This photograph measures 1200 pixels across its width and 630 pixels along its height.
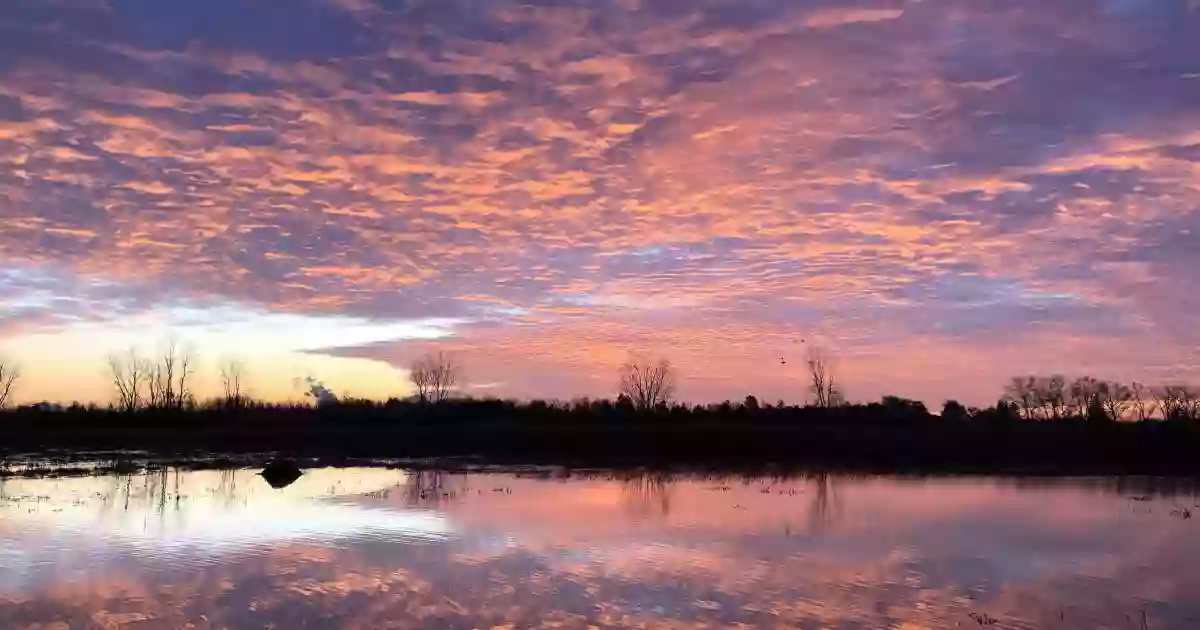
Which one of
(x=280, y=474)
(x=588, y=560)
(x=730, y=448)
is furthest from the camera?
(x=730, y=448)

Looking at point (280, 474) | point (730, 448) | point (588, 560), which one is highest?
point (730, 448)

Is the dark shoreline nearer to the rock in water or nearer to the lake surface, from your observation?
the rock in water

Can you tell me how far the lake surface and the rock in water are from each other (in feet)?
9.57

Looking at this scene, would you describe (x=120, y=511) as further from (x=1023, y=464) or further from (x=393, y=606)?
(x=1023, y=464)

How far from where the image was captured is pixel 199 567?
50.2 feet

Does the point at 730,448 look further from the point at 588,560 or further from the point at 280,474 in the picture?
the point at 588,560

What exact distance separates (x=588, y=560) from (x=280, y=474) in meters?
18.8

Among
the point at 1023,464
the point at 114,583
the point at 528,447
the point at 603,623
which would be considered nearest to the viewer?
the point at 603,623

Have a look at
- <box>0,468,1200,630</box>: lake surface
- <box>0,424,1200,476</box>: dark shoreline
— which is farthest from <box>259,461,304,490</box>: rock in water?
<box>0,424,1200,476</box>: dark shoreline

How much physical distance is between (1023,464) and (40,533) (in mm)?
39423

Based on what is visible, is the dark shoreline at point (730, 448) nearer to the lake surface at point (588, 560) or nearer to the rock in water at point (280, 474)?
the rock in water at point (280, 474)

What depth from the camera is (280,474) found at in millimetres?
31953

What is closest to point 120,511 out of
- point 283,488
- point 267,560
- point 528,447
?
point 283,488

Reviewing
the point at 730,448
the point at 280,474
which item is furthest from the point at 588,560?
the point at 730,448
